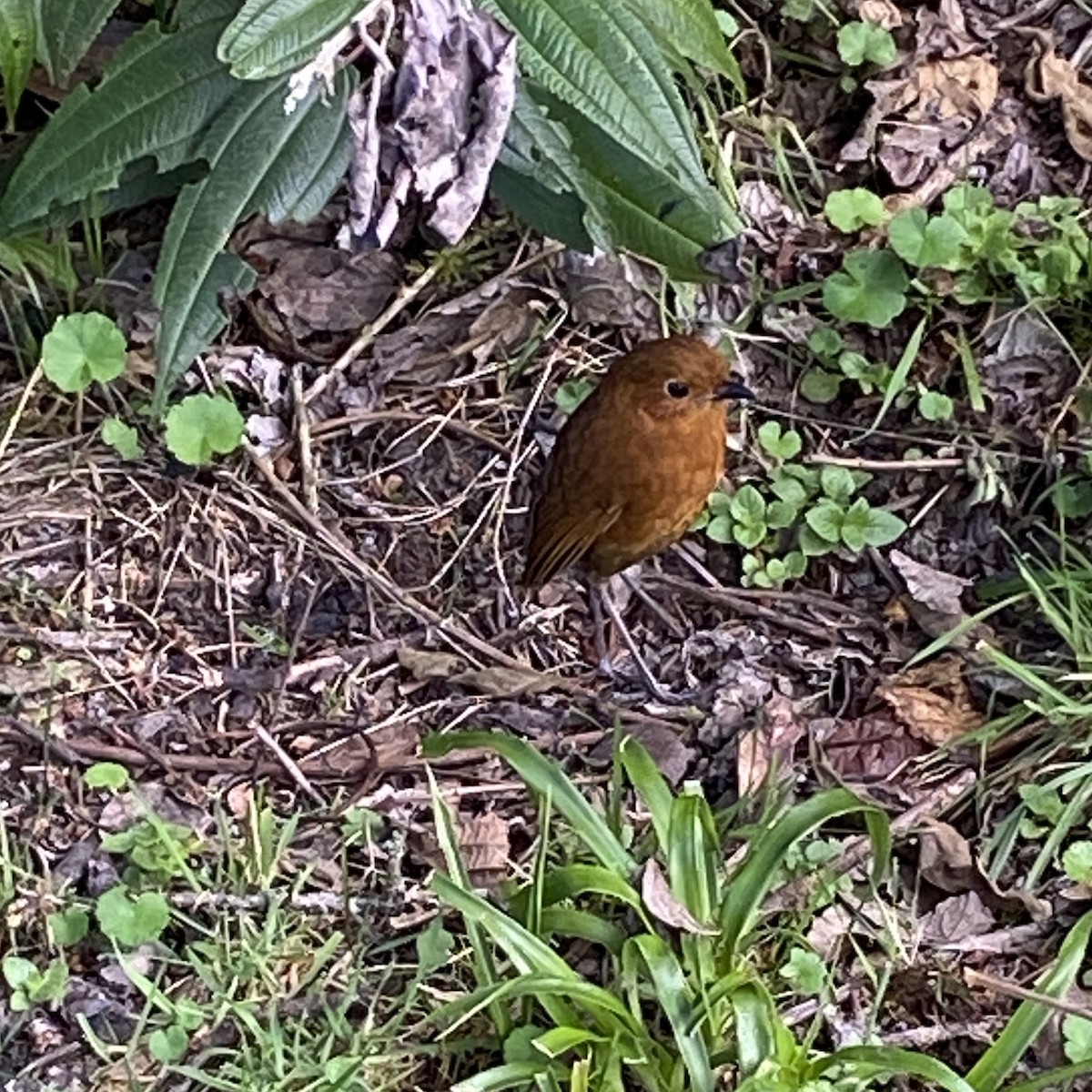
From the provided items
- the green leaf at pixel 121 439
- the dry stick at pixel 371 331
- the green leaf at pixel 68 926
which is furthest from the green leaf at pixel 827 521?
the green leaf at pixel 68 926

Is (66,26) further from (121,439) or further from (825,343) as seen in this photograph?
(825,343)

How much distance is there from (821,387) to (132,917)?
1777mm

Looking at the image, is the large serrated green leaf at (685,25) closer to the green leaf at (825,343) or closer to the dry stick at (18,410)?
the green leaf at (825,343)

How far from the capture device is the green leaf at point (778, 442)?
12.5 ft

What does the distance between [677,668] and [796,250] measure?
102cm

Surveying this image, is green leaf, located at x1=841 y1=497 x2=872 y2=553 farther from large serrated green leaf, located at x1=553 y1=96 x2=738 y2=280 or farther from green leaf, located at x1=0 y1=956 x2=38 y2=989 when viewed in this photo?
green leaf, located at x1=0 y1=956 x2=38 y2=989

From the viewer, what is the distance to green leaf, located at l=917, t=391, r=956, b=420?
3.80m

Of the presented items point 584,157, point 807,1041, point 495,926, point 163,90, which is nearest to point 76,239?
point 163,90

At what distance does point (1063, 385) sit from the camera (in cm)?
384

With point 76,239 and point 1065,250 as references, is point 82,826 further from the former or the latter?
point 1065,250

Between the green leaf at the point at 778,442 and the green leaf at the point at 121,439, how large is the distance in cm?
125

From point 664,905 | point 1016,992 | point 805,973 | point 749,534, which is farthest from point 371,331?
point 1016,992

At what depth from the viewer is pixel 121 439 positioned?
3654mm

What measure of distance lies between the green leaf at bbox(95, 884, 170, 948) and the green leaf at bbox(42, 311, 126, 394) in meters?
1.07
